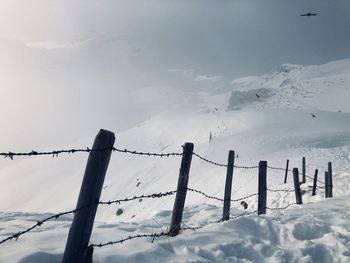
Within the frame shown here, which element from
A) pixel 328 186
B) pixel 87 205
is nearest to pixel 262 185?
pixel 87 205

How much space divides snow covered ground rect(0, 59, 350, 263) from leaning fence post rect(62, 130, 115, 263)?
0.48 metres

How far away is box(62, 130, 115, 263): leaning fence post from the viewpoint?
4.24 meters

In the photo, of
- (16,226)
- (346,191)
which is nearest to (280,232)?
(16,226)

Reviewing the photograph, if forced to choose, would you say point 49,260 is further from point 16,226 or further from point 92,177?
point 16,226

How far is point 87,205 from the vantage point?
429 cm

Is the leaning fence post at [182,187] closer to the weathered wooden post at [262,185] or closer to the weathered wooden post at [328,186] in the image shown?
the weathered wooden post at [262,185]

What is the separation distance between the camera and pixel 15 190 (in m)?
70.9

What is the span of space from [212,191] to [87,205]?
2497 centimetres

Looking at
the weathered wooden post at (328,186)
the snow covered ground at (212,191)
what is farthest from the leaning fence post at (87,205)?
the weathered wooden post at (328,186)

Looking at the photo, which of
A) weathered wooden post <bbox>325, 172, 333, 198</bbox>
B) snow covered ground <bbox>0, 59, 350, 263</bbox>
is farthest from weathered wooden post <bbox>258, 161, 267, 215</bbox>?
weathered wooden post <bbox>325, 172, 333, 198</bbox>

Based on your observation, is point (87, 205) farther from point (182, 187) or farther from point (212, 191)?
point (212, 191)

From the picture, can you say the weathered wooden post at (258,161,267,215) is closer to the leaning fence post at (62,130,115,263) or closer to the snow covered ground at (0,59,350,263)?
the snow covered ground at (0,59,350,263)

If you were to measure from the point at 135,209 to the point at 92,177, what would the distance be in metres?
28.0

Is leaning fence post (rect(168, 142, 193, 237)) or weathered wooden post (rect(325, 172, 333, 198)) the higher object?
weathered wooden post (rect(325, 172, 333, 198))
